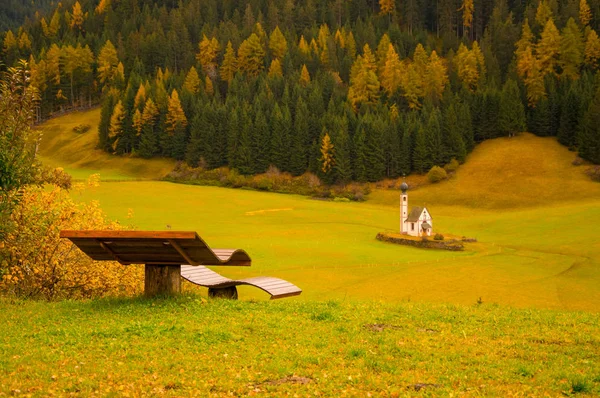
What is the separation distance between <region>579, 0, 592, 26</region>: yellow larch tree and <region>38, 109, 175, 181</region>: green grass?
10641 cm

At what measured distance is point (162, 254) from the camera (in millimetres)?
13664

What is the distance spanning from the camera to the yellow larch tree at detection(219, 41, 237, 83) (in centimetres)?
16112

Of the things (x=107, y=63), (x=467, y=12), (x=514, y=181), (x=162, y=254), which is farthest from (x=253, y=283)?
(x=467, y=12)

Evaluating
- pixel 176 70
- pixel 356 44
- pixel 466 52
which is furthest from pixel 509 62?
pixel 176 70

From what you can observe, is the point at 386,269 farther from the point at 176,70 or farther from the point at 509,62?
the point at 176,70

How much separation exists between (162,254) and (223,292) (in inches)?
136

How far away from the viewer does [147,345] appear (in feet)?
35.4

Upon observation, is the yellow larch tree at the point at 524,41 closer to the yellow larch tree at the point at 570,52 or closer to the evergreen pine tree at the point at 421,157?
the yellow larch tree at the point at 570,52

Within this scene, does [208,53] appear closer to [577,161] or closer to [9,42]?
[9,42]

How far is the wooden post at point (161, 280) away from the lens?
48.6 feet

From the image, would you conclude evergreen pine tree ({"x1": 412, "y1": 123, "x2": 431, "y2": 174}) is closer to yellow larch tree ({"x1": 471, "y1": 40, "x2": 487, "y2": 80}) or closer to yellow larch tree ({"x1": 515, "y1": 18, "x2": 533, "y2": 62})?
yellow larch tree ({"x1": 471, "y1": 40, "x2": 487, "y2": 80})

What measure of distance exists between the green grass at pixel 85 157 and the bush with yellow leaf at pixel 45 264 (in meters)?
96.0

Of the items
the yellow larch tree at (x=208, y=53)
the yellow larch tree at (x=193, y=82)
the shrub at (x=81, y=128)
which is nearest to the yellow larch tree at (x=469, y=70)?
the yellow larch tree at (x=193, y=82)

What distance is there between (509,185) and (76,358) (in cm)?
9871
